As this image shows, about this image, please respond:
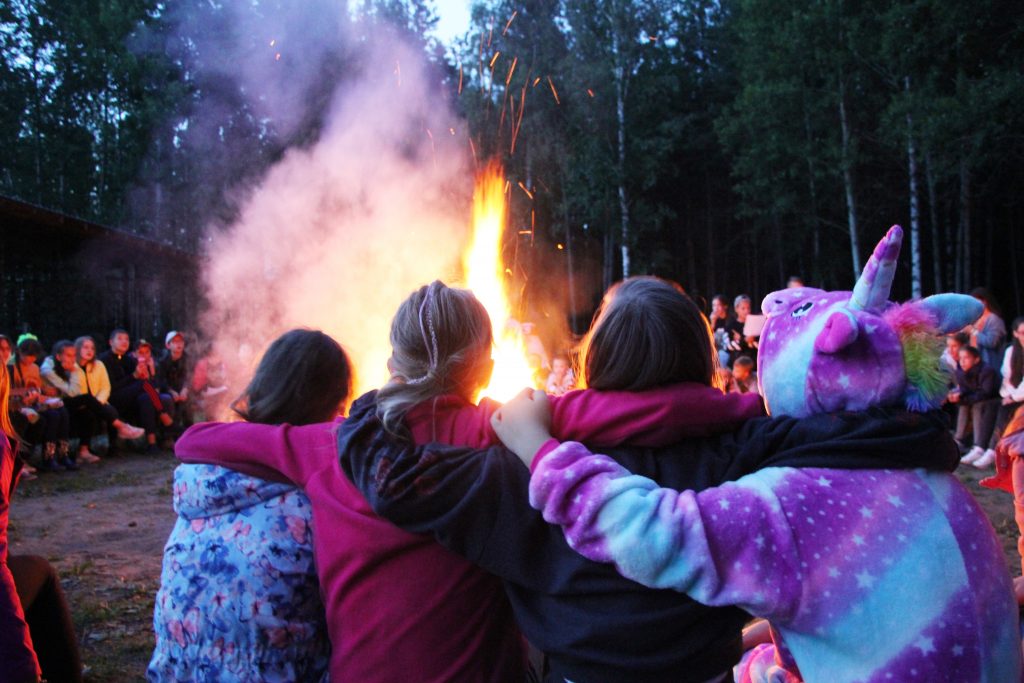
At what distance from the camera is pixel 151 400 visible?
11117 millimetres

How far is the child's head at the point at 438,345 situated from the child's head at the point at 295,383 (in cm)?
31

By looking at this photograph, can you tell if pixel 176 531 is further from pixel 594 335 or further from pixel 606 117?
pixel 606 117

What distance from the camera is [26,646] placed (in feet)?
7.63

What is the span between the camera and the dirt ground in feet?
13.5

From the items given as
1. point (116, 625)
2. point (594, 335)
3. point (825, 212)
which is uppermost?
point (825, 212)

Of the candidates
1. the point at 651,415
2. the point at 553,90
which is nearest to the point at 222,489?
the point at 651,415

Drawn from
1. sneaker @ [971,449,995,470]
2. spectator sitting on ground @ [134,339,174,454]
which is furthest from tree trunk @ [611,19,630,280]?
sneaker @ [971,449,995,470]

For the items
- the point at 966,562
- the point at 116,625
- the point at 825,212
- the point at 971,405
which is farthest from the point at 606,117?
the point at 966,562

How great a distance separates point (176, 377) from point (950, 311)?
38.8ft

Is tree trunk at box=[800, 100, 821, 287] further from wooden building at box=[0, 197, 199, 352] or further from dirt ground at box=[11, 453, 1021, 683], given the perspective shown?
wooden building at box=[0, 197, 199, 352]

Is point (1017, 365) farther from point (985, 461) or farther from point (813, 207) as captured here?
point (813, 207)

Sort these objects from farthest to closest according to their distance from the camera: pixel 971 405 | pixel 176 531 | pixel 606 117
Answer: pixel 606 117
pixel 971 405
pixel 176 531

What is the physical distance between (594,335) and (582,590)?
604mm

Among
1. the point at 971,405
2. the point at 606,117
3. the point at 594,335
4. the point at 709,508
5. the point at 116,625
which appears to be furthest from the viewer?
the point at 606,117
